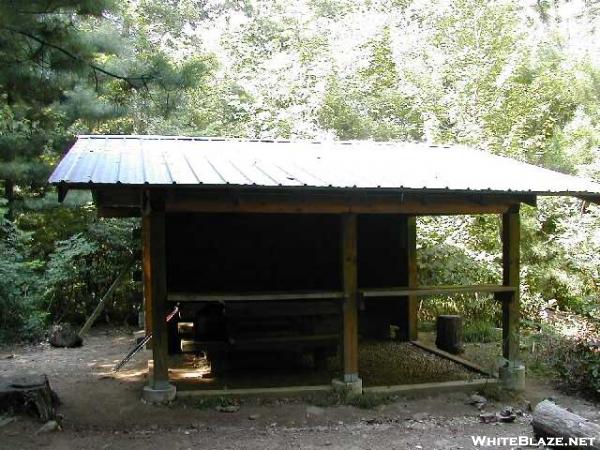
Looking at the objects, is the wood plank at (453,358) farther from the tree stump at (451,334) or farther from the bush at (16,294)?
the bush at (16,294)

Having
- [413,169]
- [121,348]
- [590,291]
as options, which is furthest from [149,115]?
[590,291]

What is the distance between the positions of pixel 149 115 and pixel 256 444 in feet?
41.2

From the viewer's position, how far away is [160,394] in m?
6.53

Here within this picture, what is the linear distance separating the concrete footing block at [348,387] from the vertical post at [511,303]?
76.3 inches

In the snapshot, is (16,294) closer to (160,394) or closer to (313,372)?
(160,394)

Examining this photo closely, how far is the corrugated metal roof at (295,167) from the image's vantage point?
596 centimetres

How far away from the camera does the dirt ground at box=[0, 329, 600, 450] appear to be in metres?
5.45

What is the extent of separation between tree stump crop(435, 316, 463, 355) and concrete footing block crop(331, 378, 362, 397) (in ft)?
10.1

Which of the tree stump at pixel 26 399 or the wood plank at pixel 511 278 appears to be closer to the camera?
the tree stump at pixel 26 399

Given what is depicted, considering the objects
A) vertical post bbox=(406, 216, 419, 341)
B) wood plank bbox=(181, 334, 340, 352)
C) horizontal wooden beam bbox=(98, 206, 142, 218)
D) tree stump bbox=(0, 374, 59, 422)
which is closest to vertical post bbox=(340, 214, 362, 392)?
wood plank bbox=(181, 334, 340, 352)

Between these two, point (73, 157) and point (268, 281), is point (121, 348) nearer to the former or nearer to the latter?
point (268, 281)

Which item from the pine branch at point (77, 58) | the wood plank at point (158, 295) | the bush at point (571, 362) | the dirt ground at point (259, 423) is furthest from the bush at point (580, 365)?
the pine branch at point (77, 58)

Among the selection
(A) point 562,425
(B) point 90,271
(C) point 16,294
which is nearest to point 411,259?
(A) point 562,425

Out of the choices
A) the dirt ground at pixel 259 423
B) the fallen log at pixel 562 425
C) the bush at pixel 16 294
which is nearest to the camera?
the fallen log at pixel 562 425
